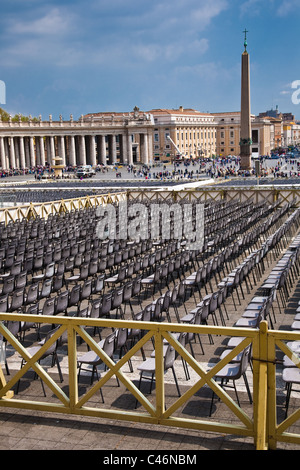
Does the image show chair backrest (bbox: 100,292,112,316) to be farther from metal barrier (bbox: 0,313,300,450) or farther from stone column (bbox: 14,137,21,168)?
stone column (bbox: 14,137,21,168)

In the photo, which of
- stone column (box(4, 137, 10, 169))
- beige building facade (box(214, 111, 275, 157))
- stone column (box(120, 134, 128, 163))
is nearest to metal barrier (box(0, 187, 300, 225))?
stone column (box(4, 137, 10, 169))

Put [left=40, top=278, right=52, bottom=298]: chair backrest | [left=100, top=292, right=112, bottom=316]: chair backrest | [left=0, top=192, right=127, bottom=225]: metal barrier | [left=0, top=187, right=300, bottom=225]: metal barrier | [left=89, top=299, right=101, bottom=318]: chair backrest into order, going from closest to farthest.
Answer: [left=89, top=299, right=101, bottom=318]: chair backrest < [left=100, top=292, right=112, bottom=316]: chair backrest < [left=40, top=278, right=52, bottom=298]: chair backrest < [left=0, top=192, right=127, bottom=225]: metal barrier < [left=0, top=187, right=300, bottom=225]: metal barrier

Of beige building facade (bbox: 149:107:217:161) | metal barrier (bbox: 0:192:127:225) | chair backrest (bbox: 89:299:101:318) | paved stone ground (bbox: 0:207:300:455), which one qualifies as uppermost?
beige building facade (bbox: 149:107:217:161)

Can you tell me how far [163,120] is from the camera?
160750mm

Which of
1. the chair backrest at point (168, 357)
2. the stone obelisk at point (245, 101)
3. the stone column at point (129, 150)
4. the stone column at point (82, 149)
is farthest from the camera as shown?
the stone column at point (129, 150)

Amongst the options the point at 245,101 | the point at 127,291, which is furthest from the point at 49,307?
the point at 245,101

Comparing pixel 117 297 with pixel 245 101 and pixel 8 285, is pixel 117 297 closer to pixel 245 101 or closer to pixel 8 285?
pixel 8 285

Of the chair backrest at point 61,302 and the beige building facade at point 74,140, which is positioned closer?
the chair backrest at point 61,302

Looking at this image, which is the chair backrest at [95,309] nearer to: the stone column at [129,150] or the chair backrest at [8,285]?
the chair backrest at [8,285]

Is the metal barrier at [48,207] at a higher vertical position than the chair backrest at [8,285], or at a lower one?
higher

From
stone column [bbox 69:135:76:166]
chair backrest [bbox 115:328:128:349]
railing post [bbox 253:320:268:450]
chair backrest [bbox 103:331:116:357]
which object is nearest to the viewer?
railing post [bbox 253:320:268:450]

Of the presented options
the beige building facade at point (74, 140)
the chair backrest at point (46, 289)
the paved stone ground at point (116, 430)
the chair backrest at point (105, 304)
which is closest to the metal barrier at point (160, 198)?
the chair backrest at point (46, 289)

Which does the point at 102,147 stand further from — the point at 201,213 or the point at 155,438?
the point at 155,438
